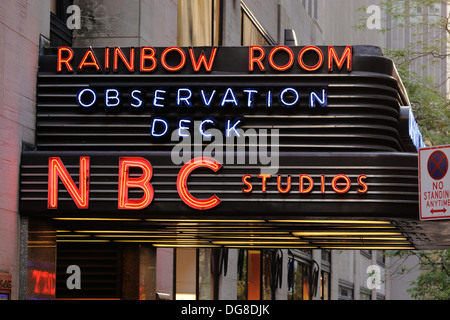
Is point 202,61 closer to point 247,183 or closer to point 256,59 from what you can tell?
point 256,59

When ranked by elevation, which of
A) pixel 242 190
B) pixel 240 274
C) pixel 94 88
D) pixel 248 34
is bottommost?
pixel 240 274

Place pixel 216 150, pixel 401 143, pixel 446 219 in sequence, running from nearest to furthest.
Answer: pixel 446 219 < pixel 216 150 < pixel 401 143

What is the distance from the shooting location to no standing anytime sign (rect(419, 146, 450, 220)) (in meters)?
17.6

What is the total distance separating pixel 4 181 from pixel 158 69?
3.82m

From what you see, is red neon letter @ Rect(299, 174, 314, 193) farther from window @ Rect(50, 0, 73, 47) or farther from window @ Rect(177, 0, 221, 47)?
window @ Rect(177, 0, 221, 47)

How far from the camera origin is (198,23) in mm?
28703

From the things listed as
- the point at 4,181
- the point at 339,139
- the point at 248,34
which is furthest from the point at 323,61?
the point at 248,34

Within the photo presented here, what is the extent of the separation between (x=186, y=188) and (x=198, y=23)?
11.0 metres

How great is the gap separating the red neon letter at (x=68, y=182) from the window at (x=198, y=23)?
27.9 ft

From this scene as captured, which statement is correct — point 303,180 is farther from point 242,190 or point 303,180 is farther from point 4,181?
point 4,181

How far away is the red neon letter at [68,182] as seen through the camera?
731 inches

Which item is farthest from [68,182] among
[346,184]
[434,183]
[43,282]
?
[434,183]

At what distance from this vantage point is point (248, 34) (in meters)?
35.7

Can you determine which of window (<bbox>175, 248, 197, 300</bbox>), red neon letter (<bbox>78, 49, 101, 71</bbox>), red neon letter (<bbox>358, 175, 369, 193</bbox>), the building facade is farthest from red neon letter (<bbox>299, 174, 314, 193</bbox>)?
window (<bbox>175, 248, 197, 300</bbox>)
